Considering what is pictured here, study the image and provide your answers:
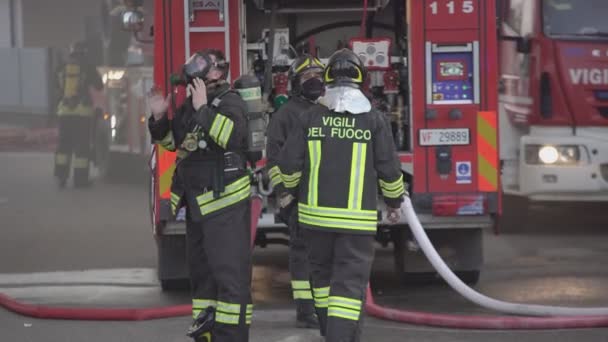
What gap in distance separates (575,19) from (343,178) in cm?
582

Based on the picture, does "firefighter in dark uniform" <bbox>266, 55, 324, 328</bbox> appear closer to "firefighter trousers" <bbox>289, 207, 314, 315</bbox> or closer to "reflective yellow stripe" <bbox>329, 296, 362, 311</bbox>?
"firefighter trousers" <bbox>289, 207, 314, 315</bbox>

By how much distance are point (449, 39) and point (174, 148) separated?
2.35 metres

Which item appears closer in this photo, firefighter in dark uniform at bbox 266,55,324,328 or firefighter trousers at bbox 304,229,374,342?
firefighter trousers at bbox 304,229,374,342

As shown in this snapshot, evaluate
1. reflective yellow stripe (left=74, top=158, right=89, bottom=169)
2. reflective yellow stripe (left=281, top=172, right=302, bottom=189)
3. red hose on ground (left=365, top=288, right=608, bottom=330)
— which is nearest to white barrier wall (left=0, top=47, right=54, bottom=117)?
reflective yellow stripe (left=74, top=158, right=89, bottom=169)

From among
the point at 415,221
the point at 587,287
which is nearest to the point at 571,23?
the point at 587,287

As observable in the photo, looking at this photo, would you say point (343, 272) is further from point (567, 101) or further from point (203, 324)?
point (567, 101)

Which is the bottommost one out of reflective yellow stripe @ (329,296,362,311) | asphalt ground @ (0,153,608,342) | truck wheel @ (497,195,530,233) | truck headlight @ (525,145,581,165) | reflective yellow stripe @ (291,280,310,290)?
asphalt ground @ (0,153,608,342)

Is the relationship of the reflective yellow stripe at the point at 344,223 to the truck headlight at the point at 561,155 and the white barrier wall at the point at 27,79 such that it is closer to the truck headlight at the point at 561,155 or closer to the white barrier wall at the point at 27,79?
the truck headlight at the point at 561,155

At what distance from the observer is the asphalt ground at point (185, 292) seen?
807 centimetres

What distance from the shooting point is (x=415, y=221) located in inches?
334

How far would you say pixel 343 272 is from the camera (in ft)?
21.7

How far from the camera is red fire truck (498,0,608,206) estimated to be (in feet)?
38.6

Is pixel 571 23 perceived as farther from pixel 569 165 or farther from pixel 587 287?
pixel 587 287

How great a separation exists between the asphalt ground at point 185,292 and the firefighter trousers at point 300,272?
0.17 metres
